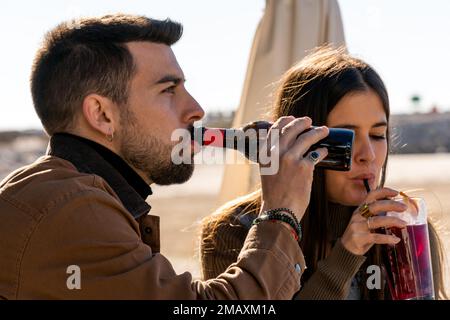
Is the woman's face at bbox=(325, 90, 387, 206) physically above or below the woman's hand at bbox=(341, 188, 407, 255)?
above

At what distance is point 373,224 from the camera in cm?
236

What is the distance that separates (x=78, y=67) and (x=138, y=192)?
1.67 ft

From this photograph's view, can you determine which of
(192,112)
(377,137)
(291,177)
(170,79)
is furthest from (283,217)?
(377,137)

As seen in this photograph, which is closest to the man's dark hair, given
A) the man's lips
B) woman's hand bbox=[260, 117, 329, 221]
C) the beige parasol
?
woman's hand bbox=[260, 117, 329, 221]

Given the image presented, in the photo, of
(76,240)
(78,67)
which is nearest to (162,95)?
A: (78,67)

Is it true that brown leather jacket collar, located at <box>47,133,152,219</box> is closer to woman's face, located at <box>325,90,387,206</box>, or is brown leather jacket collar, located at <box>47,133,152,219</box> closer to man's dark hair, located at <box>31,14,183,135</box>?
man's dark hair, located at <box>31,14,183,135</box>

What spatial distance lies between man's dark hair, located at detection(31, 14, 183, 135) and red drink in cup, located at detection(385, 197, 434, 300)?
1.10 m

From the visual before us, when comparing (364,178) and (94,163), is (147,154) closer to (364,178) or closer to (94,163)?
(94,163)

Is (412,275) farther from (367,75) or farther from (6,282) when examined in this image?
(6,282)

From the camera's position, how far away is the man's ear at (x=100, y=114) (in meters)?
2.38

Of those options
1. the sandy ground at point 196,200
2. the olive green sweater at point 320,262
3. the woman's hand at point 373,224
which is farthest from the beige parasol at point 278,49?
the woman's hand at point 373,224

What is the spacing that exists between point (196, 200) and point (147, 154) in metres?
10.4

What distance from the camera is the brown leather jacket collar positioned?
224 centimetres

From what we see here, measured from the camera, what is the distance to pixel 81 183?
6.44 feet
